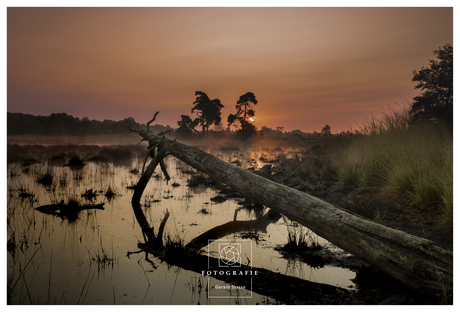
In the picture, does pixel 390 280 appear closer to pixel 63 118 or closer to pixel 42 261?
pixel 42 261

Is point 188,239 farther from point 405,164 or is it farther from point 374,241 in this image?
point 405,164

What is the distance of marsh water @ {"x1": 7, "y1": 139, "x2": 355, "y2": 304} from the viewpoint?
9.17 ft

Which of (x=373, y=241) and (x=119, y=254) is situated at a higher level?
(x=373, y=241)

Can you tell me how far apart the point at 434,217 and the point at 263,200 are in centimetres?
286

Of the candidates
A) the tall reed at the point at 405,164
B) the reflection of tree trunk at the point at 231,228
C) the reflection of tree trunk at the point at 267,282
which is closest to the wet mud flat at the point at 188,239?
the reflection of tree trunk at the point at 267,282

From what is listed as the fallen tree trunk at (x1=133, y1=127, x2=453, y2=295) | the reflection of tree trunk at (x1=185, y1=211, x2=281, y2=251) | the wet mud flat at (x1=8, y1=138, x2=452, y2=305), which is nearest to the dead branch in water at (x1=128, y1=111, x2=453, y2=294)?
the fallen tree trunk at (x1=133, y1=127, x2=453, y2=295)

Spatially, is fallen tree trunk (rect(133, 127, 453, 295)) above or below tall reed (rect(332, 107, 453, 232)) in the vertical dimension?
below

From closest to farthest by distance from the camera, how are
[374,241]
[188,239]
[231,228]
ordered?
[374,241] < [188,239] < [231,228]

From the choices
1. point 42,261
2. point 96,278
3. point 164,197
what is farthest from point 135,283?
point 164,197

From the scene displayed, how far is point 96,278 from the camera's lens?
3072mm

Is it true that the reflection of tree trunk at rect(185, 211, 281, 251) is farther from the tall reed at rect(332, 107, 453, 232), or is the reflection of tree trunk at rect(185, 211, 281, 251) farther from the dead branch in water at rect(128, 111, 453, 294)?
the tall reed at rect(332, 107, 453, 232)

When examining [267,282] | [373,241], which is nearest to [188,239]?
[267,282]

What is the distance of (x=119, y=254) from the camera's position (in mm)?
3723

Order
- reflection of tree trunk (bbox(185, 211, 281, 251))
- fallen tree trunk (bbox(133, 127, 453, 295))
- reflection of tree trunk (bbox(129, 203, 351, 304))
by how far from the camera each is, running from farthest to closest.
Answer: reflection of tree trunk (bbox(185, 211, 281, 251)) → reflection of tree trunk (bbox(129, 203, 351, 304)) → fallen tree trunk (bbox(133, 127, 453, 295))
